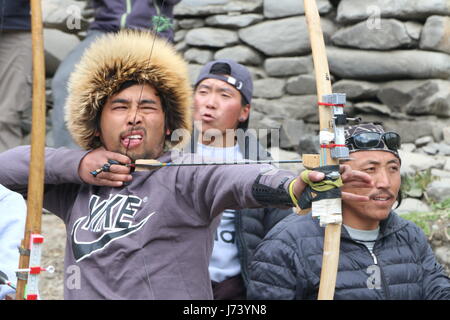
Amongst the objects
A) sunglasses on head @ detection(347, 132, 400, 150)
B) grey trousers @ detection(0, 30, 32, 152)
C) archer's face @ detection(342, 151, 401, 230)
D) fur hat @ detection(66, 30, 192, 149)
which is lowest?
archer's face @ detection(342, 151, 401, 230)

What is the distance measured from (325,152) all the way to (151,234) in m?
0.67

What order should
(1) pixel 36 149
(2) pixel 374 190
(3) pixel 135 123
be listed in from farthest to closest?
(2) pixel 374 190 → (3) pixel 135 123 → (1) pixel 36 149

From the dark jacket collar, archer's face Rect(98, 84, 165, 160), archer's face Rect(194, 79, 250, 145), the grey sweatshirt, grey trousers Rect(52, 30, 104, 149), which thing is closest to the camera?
the grey sweatshirt

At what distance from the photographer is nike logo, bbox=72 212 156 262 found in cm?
227

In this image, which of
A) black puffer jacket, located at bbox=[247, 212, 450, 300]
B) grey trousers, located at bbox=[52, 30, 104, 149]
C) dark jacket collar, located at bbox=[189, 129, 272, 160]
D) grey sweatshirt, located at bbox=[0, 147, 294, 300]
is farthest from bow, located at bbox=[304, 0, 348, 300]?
grey trousers, located at bbox=[52, 30, 104, 149]

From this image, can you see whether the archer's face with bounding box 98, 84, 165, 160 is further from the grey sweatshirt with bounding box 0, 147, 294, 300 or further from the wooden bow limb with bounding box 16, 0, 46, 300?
the wooden bow limb with bounding box 16, 0, 46, 300

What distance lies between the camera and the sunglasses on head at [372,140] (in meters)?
2.50

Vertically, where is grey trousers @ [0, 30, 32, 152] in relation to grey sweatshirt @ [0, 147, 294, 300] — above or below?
above

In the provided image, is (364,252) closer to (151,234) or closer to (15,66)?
(151,234)

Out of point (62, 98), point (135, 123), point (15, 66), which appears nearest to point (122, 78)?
point (135, 123)

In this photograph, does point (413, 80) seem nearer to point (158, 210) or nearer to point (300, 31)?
point (300, 31)

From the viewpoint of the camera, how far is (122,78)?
2.50m

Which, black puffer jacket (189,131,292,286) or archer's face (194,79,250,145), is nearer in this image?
black puffer jacket (189,131,292,286)
